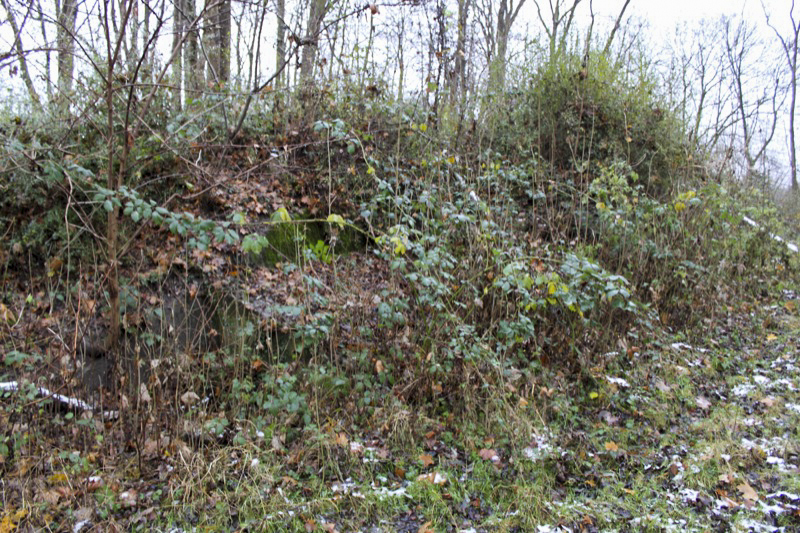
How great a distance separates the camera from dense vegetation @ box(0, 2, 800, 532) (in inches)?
129

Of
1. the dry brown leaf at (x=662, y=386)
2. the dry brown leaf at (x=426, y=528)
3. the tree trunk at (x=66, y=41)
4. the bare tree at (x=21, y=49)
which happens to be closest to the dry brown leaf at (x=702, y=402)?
the dry brown leaf at (x=662, y=386)

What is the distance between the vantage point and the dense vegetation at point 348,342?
3287 millimetres

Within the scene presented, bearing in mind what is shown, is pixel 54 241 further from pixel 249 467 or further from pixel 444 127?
pixel 444 127

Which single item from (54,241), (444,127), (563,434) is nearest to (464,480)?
(563,434)

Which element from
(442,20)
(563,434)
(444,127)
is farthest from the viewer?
(444,127)

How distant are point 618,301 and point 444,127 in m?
3.85

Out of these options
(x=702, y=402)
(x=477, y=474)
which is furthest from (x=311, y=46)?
(x=702, y=402)

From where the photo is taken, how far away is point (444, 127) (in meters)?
7.24

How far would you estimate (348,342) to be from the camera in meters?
4.47

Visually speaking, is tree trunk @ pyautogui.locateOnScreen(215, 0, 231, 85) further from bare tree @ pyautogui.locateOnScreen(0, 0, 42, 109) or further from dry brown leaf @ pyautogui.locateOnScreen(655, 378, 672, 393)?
dry brown leaf @ pyautogui.locateOnScreen(655, 378, 672, 393)

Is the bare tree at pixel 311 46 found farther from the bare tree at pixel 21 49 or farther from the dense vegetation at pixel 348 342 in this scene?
the bare tree at pixel 21 49

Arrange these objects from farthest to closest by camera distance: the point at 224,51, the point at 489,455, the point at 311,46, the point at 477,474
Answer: the point at 224,51
the point at 311,46
the point at 489,455
the point at 477,474

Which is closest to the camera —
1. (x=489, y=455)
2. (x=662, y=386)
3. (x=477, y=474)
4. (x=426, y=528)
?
(x=426, y=528)

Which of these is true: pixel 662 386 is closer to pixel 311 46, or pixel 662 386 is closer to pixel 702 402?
pixel 702 402
